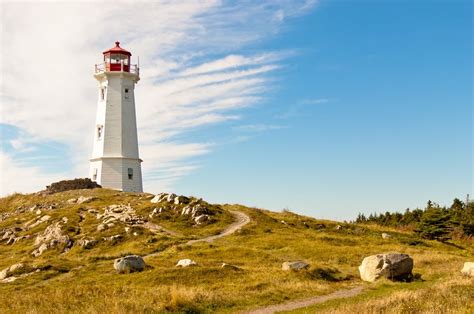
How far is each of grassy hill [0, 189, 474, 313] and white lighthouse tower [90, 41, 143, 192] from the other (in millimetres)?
4554

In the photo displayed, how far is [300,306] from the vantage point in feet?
73.4

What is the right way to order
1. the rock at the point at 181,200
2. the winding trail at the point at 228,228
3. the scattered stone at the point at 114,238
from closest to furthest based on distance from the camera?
the scattered stone at the point at 114,238, the winding trail at the point at 228,228, the rock at the point at 181,200

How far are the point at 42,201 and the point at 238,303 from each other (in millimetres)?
50509

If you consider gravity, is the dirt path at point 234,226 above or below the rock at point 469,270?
above

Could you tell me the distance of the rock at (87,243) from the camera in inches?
1742

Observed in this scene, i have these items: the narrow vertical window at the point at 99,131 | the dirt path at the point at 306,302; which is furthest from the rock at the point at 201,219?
the dirt path at the point at 306,302

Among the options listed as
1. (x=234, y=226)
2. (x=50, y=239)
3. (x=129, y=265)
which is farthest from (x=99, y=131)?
(x=129, y=265)

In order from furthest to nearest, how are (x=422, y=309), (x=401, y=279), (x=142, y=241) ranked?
1. (x=142, y=241)
2. (x=401, y=279)
3. (x=422, y=309)

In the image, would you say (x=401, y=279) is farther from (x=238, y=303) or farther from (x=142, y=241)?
(x=142, y=241)

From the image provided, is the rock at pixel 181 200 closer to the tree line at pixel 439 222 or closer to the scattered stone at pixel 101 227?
the scattered stone at pixel 101 227

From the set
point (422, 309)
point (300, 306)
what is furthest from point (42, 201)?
point (422, 309)

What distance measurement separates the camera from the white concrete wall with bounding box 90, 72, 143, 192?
67.8m

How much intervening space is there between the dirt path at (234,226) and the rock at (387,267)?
18445 mm

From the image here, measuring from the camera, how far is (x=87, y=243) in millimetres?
44562
